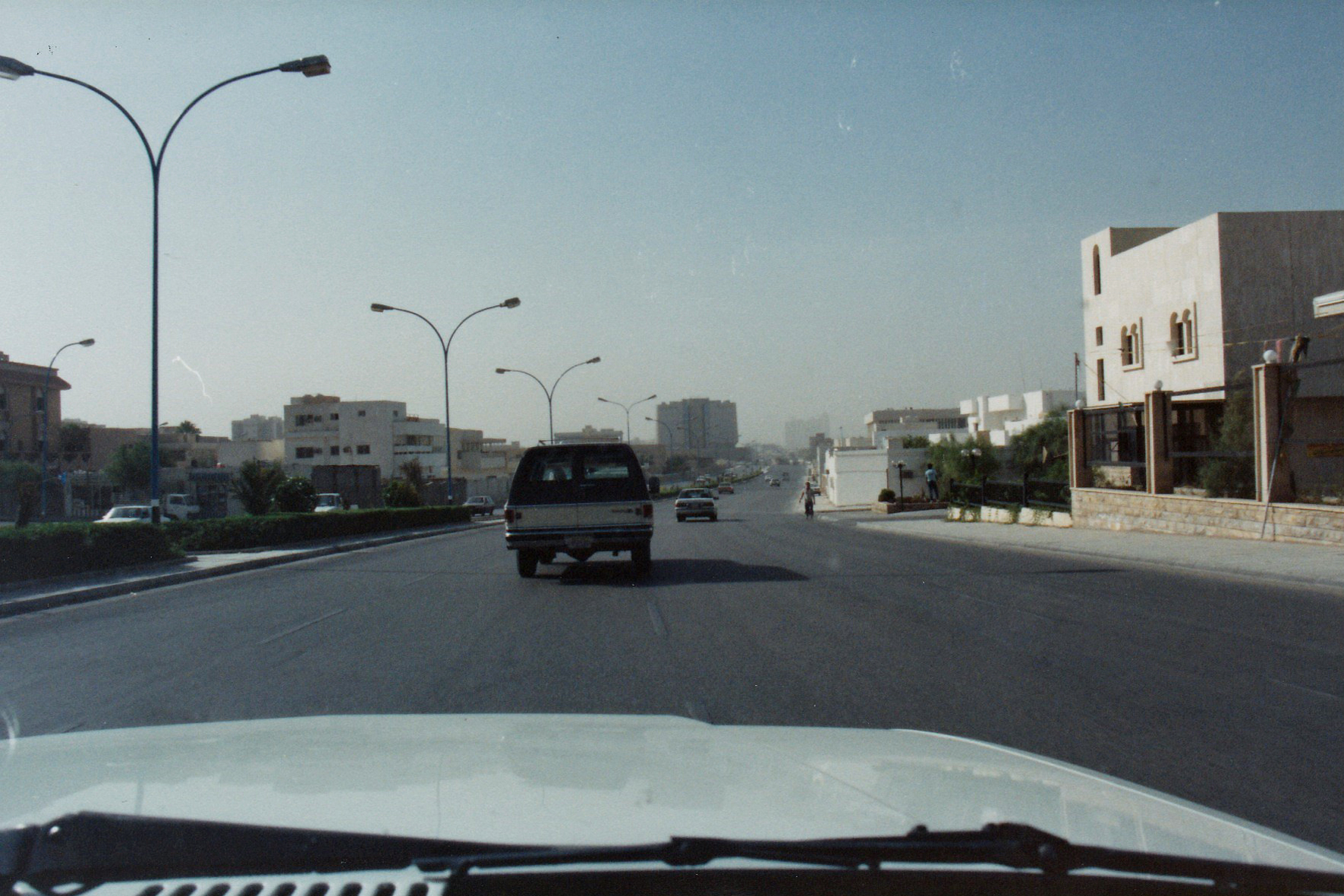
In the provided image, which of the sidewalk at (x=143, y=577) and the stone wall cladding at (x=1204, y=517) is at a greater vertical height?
the stone wall cladding at (x=1204, y=517)

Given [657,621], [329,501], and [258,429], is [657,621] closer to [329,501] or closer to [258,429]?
[329,501]

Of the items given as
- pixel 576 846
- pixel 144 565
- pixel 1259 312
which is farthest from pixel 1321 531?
pixel 1259 312

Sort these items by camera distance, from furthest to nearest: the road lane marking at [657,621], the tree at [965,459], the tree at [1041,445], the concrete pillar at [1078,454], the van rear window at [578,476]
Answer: the tree at [1041,445] < the tree at [965,459] < the concrete pillar at [1078,454] < the van rear window at [578,476] < the road lane marking at [657,621]

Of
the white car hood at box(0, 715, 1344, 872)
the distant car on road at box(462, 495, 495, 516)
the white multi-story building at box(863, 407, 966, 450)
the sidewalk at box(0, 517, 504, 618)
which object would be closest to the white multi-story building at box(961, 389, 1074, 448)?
the white multi-story building at box(863, 407, 966, 450)

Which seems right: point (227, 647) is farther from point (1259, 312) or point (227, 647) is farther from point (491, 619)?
point (1259, 312)

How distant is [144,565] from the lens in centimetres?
1948

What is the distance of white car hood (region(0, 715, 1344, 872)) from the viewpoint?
2426 mm

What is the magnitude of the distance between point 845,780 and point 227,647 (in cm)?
800

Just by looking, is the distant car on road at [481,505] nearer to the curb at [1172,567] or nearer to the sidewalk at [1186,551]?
the sidewalk at [1186,551]

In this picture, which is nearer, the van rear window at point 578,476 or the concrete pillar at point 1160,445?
the van rear window at point 578,476

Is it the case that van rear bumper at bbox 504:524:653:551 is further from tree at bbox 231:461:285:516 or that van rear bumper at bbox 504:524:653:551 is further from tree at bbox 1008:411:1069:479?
tree at bbox 1008:411:1069:479

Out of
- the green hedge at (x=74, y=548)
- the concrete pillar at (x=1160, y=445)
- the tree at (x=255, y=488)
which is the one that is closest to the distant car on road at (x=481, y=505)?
the tree at (x=255, y=488)

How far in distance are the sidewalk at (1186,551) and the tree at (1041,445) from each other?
2712 cm

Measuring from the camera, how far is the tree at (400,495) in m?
45.6
